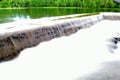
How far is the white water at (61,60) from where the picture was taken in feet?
28.5

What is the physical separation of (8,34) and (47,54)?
1.85 metres

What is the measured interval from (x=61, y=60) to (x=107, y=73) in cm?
219

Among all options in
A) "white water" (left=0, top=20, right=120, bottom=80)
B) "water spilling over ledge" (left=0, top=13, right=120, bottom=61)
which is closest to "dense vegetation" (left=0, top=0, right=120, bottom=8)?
"water spilling over ledge" (left=0, top=13, right=120, bottom=61)

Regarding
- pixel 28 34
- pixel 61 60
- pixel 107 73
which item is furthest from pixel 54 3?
pixel 107 73

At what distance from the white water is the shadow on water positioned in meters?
0.25

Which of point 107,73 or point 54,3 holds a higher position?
point 107,73

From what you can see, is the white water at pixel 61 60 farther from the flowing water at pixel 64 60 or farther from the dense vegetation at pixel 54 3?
the dense vegetation at pixel 54 3

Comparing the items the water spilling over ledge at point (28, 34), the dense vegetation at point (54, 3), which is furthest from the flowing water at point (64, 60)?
the dense vegetation at point (54, 3)

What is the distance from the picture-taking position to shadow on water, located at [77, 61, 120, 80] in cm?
835

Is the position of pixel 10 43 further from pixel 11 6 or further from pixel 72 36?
pixel 11 6

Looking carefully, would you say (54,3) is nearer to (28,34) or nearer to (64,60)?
(28,34)

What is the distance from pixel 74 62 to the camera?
10.1 meters

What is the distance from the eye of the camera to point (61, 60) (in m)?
10.3

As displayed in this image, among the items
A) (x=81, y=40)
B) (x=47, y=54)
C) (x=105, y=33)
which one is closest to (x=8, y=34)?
(x=47, y=54)
